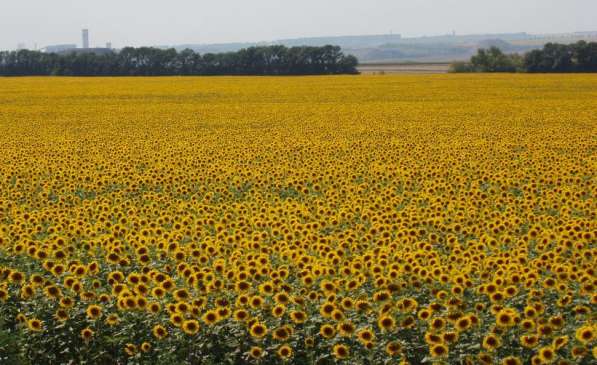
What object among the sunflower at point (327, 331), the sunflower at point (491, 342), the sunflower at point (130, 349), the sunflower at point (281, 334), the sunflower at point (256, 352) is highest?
the sunflower at point (491, 342)

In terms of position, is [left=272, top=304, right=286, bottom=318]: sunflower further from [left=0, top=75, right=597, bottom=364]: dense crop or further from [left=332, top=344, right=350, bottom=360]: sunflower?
[left=332, top=344, right=350, bottom=360]: sunflower

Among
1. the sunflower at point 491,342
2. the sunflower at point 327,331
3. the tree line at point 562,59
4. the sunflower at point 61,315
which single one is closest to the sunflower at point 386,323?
the sunflower at point 327,331

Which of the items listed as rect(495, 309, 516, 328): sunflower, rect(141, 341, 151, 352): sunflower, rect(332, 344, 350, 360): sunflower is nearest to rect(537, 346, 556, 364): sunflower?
rect(495, 309, 516, 328): sunflower

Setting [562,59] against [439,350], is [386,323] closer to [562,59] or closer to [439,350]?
[439,350]

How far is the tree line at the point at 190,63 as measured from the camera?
77.9 metres

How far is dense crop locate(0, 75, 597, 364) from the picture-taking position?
21.1 feet

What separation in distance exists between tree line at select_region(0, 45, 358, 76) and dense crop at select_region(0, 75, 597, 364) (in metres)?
57.9

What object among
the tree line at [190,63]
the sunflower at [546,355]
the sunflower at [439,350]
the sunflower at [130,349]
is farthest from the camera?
the tree line at [190,63]

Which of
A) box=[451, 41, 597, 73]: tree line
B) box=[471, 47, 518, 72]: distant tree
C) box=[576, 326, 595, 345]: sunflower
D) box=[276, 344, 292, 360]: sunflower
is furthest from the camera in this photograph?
box=[471, 47, 518, 72]: distant tree

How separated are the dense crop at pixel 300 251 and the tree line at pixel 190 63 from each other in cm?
5788

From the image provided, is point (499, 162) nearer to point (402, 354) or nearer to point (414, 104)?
point (402, 354)

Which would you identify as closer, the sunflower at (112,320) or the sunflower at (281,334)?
the sunflower at (281,334)

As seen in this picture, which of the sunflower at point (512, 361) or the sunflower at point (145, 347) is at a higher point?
the sunflower at point (512, 361)

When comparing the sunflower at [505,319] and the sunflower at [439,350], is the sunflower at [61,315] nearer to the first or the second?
the sunflower at [439,350]
